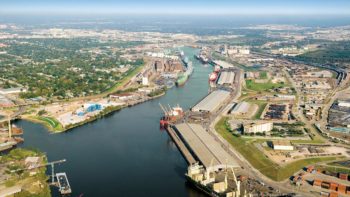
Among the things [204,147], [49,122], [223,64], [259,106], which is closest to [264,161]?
[204,147]

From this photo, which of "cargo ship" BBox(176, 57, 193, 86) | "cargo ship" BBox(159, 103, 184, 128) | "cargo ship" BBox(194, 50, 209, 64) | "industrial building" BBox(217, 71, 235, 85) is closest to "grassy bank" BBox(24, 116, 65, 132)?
"cargo ship" BBox(159, 103, 184, 128)

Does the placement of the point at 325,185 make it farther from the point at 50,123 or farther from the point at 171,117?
the point at 50,123

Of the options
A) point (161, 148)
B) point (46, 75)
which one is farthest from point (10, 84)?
point (161, 148)

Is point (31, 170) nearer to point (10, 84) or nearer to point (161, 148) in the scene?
point (161, 148)

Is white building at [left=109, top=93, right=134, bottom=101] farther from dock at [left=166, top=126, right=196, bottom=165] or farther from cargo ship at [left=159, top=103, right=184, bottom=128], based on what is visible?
dock at [left=166, top=126, right=196, bottom=165]

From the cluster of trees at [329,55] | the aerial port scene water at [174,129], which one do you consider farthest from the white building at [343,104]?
the cluster of trees at [329,55]

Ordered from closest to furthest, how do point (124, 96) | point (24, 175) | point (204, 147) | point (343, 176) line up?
point (343, 176) < point (24, 175) < point (204, 147) < point (124, 96)
